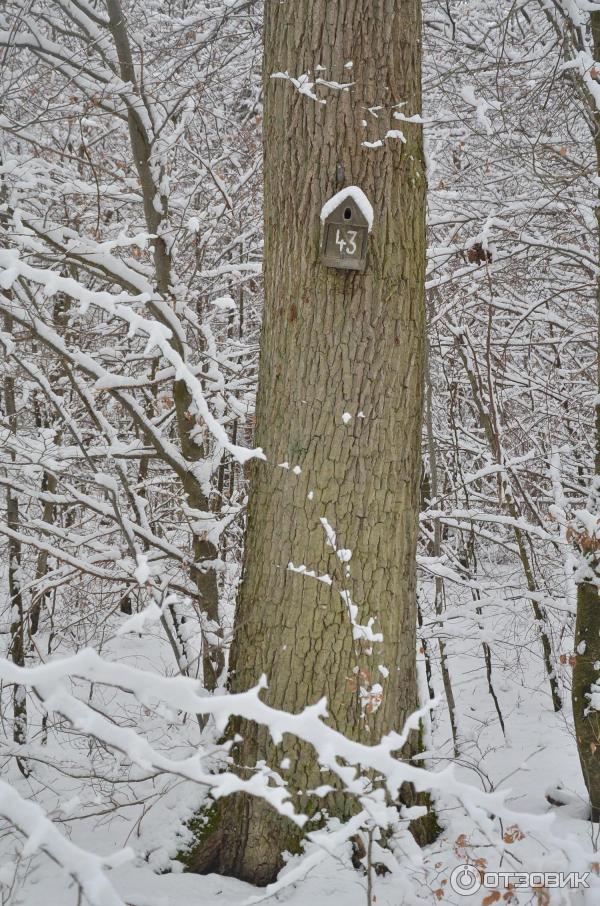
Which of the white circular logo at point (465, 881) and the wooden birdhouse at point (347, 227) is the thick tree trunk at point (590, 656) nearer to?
the white circular logo at point (465, 881)

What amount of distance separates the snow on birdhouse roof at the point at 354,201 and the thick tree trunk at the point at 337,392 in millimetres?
69

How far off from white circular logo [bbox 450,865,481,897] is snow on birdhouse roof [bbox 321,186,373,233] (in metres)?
2.25

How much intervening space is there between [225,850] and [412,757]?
0.78m

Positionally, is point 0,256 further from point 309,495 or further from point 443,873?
point 443,873

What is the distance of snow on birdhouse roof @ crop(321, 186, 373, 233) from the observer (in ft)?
7.51

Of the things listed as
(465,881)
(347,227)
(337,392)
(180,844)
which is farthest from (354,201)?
(180,844)

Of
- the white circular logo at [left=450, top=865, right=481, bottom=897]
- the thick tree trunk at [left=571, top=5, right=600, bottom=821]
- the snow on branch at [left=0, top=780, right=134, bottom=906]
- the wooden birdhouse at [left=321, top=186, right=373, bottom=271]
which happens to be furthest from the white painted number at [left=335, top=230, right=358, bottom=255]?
the white circular logo at [left=450, top=865, right=481, bottom=897]

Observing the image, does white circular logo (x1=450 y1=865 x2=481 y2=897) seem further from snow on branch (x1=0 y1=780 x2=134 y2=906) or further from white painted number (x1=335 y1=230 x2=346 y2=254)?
white painted number (x1=335 y1=230 x2=346 y2=254)

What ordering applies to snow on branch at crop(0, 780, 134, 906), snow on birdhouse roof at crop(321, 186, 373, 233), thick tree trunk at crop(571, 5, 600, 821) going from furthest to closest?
thick tree trunk at crop(571, 5, 600, 821)
snow on birdhouse roof at crop(321, 186, 373, 233)
snow on branch at crop(0, 780, 134, 906)

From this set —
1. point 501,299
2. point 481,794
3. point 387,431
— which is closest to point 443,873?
point 481,794

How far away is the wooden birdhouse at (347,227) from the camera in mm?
2297

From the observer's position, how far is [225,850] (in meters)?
2.53

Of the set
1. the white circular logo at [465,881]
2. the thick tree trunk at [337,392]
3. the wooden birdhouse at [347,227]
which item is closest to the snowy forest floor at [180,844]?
the white circular logo at [465,881]

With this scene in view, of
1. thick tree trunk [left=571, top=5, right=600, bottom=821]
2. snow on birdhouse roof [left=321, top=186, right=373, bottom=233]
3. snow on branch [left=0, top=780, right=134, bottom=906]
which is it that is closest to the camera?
snow on branch [left=0, top=780, right=134, bottom=906]
